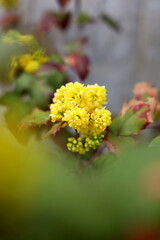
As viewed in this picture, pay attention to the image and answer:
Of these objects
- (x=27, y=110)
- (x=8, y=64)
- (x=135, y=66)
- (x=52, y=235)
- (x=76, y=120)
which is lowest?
(x=52, y=235)

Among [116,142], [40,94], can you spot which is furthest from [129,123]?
[40,94]

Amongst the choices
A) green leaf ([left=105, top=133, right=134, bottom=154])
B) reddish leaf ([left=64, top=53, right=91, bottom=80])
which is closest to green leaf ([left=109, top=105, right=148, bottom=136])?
green leaf ([left=105, top=133, right=134, bottom=154])

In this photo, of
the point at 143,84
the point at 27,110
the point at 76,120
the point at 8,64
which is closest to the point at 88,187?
the point at 76,120

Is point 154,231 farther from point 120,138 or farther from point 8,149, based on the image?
point 120,138

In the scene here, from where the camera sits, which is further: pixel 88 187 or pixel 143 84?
pixel 143 84

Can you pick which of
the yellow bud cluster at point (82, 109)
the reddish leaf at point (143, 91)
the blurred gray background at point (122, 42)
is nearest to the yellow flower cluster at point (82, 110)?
the yellow bud cluster at point (82, 109)

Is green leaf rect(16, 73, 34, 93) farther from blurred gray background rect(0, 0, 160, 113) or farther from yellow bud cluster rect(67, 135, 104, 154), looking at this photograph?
blurred gray background rect(0, 0, 160, 113)

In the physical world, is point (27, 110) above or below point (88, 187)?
above
